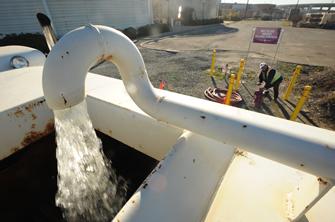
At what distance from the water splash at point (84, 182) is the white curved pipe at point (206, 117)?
66 centimetres

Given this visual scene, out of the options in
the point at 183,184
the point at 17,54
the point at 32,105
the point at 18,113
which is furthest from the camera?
the point at 17,54

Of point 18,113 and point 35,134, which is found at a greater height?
point 18,113

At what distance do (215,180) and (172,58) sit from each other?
8195 mm

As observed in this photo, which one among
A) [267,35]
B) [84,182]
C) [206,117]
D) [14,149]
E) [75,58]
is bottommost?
[84,182]

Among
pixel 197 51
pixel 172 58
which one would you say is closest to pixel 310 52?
pixel 197 51

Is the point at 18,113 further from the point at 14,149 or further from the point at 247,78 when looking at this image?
the point at 247,78

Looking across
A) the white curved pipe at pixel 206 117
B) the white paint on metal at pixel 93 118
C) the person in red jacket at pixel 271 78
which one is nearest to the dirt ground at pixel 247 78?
the person in red jacket at pixel 271 78

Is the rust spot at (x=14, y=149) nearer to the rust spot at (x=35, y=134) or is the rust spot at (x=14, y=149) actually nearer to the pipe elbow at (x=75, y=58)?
the rust spot at (x=35, y=134)

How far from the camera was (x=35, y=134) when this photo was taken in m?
2.15

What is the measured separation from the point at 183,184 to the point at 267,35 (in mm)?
6510

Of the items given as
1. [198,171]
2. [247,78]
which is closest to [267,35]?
[247,78]

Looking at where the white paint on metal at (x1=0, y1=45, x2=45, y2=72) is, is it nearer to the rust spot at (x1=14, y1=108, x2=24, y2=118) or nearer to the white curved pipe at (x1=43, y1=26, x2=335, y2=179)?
the rust spot at (x1=14, y1=108, x2=24, y2=118)

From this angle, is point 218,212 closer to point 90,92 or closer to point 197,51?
point 90,92

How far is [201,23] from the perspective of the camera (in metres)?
24.3
